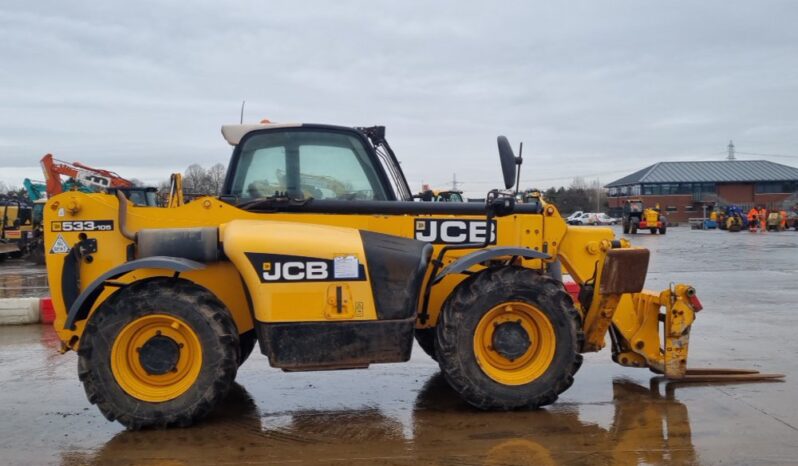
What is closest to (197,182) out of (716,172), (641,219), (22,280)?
(22,280)

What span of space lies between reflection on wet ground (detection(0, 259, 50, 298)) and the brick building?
206 feet

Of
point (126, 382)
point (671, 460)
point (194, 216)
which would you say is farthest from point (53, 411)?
point (671, 460)

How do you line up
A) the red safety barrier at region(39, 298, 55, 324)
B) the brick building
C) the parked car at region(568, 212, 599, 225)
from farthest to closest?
the brick building < the parked car at region(568, 212, 599, 225) < the red safety barrier at region(39, 298, 55, 324)

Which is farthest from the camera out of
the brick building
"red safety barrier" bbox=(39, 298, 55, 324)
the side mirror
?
the brick building

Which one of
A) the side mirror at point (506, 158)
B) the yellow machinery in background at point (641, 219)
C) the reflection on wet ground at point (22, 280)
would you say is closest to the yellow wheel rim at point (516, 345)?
the side mirror at point (506, 158)

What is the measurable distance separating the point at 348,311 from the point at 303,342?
0.38m

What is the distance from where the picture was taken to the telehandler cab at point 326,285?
4859mm

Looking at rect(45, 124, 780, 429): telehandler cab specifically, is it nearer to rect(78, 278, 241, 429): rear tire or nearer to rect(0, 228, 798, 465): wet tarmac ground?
rect(78, 278, 241, 429): rear tire

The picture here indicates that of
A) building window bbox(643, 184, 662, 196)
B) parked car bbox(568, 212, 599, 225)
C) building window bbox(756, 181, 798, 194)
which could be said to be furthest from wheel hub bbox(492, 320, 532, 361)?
building window bbox(756, 181, 798, 194)

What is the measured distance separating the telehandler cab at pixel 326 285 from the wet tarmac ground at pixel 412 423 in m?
0.28

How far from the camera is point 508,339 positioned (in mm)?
5195

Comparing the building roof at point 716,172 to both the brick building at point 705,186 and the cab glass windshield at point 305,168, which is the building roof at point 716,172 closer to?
the brick building at point 705,186

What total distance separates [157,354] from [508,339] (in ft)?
8.18

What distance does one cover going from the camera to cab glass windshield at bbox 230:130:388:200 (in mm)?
5629
